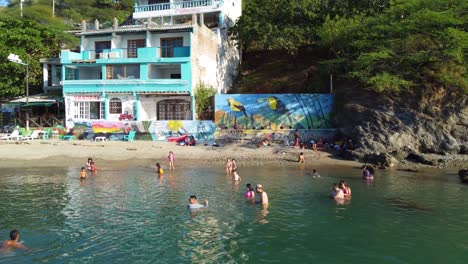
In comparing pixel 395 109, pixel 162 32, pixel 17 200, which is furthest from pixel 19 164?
pixel 395 109

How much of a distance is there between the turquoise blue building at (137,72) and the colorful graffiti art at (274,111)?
367cm

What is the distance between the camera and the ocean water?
12305 mm

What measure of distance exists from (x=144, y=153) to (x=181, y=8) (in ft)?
68.7

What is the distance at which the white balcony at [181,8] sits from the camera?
46312mm

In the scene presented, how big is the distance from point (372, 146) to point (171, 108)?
63.7ft

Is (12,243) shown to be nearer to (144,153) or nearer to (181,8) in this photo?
(144,153)

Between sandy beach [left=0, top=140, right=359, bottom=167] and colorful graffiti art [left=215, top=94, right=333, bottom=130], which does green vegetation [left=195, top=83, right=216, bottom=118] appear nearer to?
colorful graffiti art [left=215, top=94, right=333, bottom=130]

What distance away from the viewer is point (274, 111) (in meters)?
37.6

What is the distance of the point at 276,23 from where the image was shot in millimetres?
44281

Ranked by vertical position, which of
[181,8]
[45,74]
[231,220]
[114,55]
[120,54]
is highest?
[181,8]

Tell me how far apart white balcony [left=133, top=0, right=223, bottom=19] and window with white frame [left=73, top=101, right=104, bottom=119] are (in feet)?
45.8

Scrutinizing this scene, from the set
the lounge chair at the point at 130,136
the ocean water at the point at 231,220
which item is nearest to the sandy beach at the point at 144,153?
the lounge chair at the point at 130,136

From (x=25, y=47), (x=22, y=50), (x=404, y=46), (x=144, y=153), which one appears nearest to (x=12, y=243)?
(x=144, y=153)

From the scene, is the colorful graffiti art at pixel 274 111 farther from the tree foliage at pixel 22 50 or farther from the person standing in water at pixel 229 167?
the tree foliage at pixel 22 50
